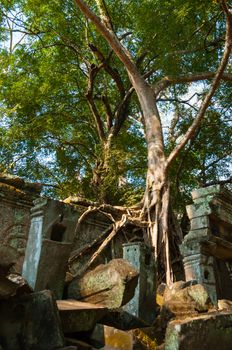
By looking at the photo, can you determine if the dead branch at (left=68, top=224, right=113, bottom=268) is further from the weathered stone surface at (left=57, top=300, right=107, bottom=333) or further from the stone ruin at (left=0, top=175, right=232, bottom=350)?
the weathered stone surface at (left=57, top=300, right=107, bottom=333)

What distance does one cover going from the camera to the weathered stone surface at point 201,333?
8.61ft

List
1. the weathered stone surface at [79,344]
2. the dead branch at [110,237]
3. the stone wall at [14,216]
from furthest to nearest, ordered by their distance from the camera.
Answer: the dead branch at [110,237]
the stone wall at [14,216]
the weathered stone surface at [79,344]

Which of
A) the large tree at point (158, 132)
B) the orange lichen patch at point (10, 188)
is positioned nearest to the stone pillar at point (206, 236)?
the large tree at point (158, 132)

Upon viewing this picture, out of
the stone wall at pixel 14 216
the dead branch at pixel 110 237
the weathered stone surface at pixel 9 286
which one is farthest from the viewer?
the dead branch at pixel 110 237

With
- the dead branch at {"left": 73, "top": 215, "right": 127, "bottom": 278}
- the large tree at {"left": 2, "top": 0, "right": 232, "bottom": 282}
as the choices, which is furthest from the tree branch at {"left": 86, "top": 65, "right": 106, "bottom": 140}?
the dead branch at {"left": 73, "top": 215, "right": 127, "bottom": 278}

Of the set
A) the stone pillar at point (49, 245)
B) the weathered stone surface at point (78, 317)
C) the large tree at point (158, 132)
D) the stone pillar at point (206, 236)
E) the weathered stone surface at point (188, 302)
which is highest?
the large tree at point (158, 132)

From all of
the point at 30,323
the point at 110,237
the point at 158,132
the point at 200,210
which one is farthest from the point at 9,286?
the point at 158,132

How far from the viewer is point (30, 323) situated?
Answer: 2684 millimetres

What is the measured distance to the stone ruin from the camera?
8.71ft

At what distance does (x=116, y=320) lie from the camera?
3359mm

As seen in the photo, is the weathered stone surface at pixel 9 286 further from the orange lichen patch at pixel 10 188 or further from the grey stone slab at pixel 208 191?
the orange lichen patch at pixel 10 188

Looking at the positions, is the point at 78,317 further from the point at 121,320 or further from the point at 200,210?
the point at 200,210

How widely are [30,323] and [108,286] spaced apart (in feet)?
2.88

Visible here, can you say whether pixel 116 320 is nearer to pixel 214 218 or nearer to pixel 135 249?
pixel 135 249
